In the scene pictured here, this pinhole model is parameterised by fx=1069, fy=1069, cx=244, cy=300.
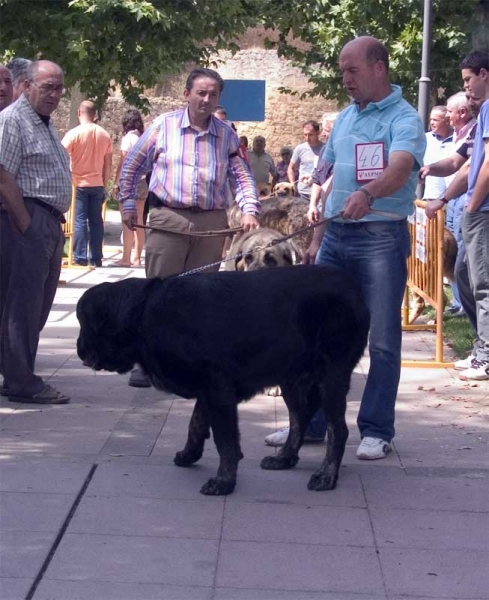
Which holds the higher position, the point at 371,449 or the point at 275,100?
the point at 275,100

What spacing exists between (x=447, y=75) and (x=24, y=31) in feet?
29.5

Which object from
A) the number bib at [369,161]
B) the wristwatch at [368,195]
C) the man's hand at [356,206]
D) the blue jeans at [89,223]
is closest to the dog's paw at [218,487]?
the man's hand at [356,206]

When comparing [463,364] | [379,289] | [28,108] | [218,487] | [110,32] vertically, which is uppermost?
[110,32]

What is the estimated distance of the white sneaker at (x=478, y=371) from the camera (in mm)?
7840

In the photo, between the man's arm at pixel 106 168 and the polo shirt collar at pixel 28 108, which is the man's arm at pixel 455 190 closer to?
the polo shirt collar at pixel 28 108

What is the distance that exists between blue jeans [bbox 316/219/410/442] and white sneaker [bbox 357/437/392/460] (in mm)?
33

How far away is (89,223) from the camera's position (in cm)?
1505

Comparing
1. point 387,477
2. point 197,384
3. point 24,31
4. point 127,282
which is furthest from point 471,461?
point 24,31

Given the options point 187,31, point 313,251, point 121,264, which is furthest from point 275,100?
point 313,251

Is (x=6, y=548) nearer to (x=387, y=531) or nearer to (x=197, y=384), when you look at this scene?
(x=197, y=384)

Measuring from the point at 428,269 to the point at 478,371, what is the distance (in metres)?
1.49

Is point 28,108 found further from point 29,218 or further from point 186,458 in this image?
point 186,458

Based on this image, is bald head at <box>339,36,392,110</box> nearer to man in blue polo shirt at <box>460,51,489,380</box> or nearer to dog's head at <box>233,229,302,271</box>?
man in blue polo shirt at <box>460,51,489,380</box>

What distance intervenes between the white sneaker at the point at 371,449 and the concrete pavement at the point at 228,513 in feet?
0.18
